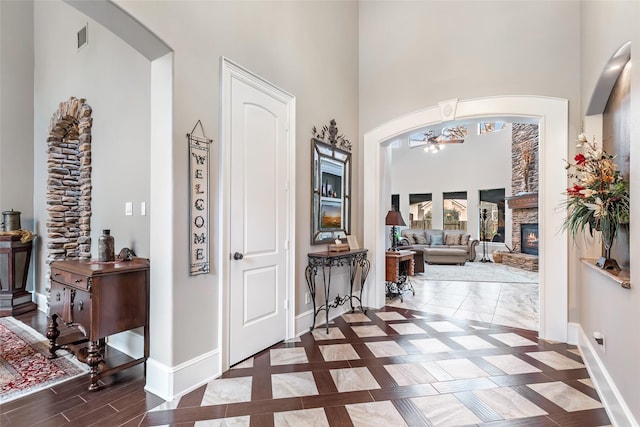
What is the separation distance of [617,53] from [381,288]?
346 cm

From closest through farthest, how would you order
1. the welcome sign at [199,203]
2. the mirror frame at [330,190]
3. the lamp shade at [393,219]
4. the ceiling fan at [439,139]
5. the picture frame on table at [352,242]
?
the welcome sign at [199,203] → the mirror frame at [330,190] → the picture frame on table at [352,242] → the lamp shade at [393,219] → the ceiling fan at [439,139]

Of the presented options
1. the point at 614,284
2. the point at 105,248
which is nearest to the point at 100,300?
the point at 105,248

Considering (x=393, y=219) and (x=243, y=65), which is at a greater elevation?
(x=243, y=65)

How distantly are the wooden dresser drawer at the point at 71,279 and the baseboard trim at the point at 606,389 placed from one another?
353 cm

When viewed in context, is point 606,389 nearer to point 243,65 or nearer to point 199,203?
point 199,203

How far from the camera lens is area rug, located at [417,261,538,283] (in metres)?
6.64

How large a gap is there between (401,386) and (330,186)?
2379 millimetres

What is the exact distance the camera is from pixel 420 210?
38.8 feet

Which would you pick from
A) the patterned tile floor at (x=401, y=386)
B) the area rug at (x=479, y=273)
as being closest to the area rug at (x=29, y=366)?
the patterned tile floor at (x=401, y=386)

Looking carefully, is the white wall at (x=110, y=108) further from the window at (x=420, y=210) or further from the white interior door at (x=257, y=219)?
the window at (x=420, y=210)

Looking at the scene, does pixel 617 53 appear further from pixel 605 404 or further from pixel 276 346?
pixel 276 346

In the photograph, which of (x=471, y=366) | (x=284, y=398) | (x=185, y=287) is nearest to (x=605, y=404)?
(x=471, y=366)

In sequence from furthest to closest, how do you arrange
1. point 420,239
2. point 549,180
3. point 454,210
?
point 454,210 → point 420,239 → point 549,180

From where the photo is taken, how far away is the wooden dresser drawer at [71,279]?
2.17m
